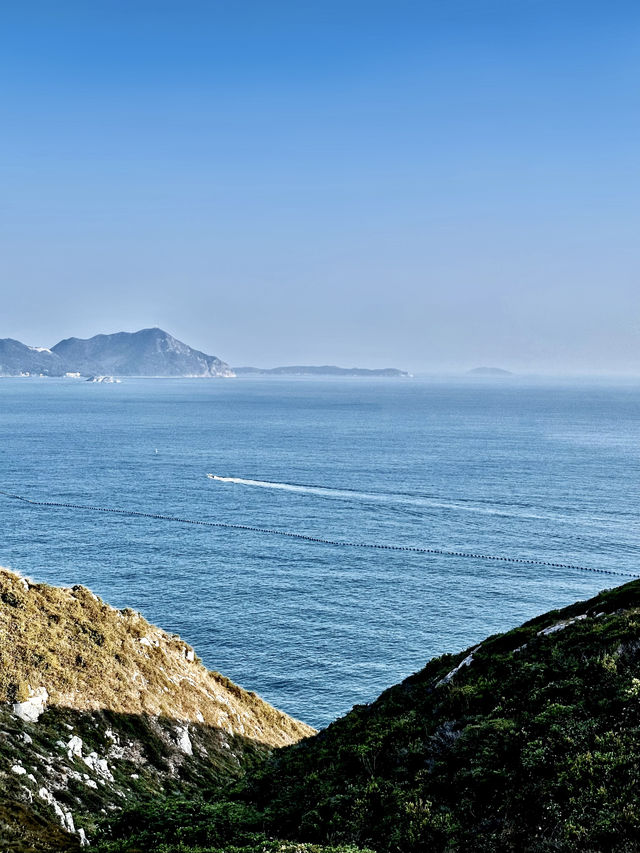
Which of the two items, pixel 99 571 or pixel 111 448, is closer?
pixel 99 571

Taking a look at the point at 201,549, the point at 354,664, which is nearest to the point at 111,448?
the point at 201,549

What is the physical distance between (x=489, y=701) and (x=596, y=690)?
11.7 ft

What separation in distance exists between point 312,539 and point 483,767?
89158 mm

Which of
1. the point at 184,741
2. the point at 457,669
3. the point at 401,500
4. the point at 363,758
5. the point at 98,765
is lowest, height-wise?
the point at 184,741

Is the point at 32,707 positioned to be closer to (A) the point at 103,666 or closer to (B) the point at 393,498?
(A) the point at 103,666

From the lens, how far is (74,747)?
28078 millimetres

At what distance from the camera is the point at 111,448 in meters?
192

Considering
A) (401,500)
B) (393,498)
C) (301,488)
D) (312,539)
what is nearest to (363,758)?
(312,539)

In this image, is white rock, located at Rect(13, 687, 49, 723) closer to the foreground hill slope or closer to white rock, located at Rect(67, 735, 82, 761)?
white rock, located at Rect(67, 735, 82, 761)

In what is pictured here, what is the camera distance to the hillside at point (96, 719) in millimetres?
24188

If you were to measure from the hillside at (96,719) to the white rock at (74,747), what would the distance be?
54 millimetres

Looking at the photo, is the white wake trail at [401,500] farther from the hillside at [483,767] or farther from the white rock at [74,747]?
the white rock at [74,747]

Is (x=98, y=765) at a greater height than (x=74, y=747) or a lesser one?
lesser

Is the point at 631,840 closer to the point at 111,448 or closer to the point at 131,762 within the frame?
→ the point at 131,762
